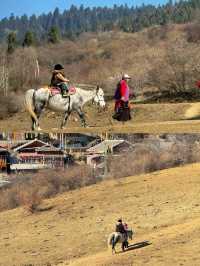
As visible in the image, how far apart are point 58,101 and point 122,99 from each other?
6.33ft

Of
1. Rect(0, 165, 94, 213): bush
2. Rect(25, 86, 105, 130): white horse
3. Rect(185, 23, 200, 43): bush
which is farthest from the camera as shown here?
Rect(185, 23, 200, 43): bush

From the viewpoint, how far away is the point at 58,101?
19.7 m

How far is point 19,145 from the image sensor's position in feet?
98.3

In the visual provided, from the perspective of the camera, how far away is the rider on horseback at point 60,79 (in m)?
18.7

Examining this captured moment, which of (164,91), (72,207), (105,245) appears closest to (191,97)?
(164,91)

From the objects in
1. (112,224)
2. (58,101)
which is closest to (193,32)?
(58,101)

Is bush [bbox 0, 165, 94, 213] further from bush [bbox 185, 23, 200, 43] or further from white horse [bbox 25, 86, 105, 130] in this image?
bush [bbox 185, 23, 200, 43]

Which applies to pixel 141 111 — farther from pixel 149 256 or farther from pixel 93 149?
pixel 149 256

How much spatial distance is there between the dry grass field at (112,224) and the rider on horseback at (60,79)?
341 centimetres

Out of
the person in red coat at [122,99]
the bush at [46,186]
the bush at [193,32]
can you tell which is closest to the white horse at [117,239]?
the person in red coat at [122,99]

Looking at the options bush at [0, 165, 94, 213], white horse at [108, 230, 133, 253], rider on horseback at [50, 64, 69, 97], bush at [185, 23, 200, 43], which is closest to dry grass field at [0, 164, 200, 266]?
white horse at [108, 230, 133, 253]

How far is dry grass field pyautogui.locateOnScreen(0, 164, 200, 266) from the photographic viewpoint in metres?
15.5

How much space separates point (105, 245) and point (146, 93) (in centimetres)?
4876

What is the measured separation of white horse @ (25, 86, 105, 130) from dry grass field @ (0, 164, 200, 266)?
266cm
